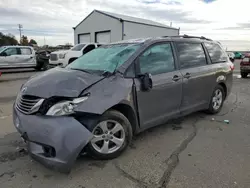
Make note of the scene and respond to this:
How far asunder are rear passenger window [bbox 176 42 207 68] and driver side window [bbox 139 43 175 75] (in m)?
0.28

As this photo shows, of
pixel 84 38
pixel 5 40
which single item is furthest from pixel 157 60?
pixel 5 40

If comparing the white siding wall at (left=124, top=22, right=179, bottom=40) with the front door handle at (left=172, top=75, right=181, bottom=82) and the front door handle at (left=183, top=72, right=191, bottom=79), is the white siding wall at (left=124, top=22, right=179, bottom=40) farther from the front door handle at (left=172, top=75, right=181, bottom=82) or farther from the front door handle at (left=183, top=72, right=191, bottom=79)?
the front door handle at (left=172, top=75, right=181, bottom=82)

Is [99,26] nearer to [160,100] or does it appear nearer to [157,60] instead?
[157,60]

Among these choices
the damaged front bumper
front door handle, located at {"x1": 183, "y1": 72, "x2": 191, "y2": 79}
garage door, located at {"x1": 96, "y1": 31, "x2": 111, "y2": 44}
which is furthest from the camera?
garage door, located at {"x1": 96, "y1": 31, "x2": 111, "y2": 44}

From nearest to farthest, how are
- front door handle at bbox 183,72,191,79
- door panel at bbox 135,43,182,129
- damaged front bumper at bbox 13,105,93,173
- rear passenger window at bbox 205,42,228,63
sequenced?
damaged front bumper at bbox 13,105,93,173 → door panel at bbox 135,43,182,129 → front door handle at bbox 183,72,191,79 → rear passenger window at bbox 205,42,228,63

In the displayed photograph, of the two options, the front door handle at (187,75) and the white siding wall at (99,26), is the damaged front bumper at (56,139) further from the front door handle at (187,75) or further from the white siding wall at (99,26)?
the white siding wall at (99,26)

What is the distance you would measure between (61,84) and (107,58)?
1.08m

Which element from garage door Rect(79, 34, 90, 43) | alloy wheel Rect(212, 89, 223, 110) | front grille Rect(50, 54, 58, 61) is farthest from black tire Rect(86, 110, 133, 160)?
garage door Rect(79, 34, 90, 43)

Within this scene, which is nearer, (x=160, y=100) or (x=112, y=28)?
(x=160, y=100)

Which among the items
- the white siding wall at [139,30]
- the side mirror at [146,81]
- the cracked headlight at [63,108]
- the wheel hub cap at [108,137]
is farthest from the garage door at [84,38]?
the cracked headlight at [63,108]

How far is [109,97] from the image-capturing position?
2.90 metres

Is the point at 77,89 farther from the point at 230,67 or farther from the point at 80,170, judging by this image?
the point at 230,67

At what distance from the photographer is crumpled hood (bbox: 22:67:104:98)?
2.69m

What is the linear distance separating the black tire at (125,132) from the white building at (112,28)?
22930 millimetres
